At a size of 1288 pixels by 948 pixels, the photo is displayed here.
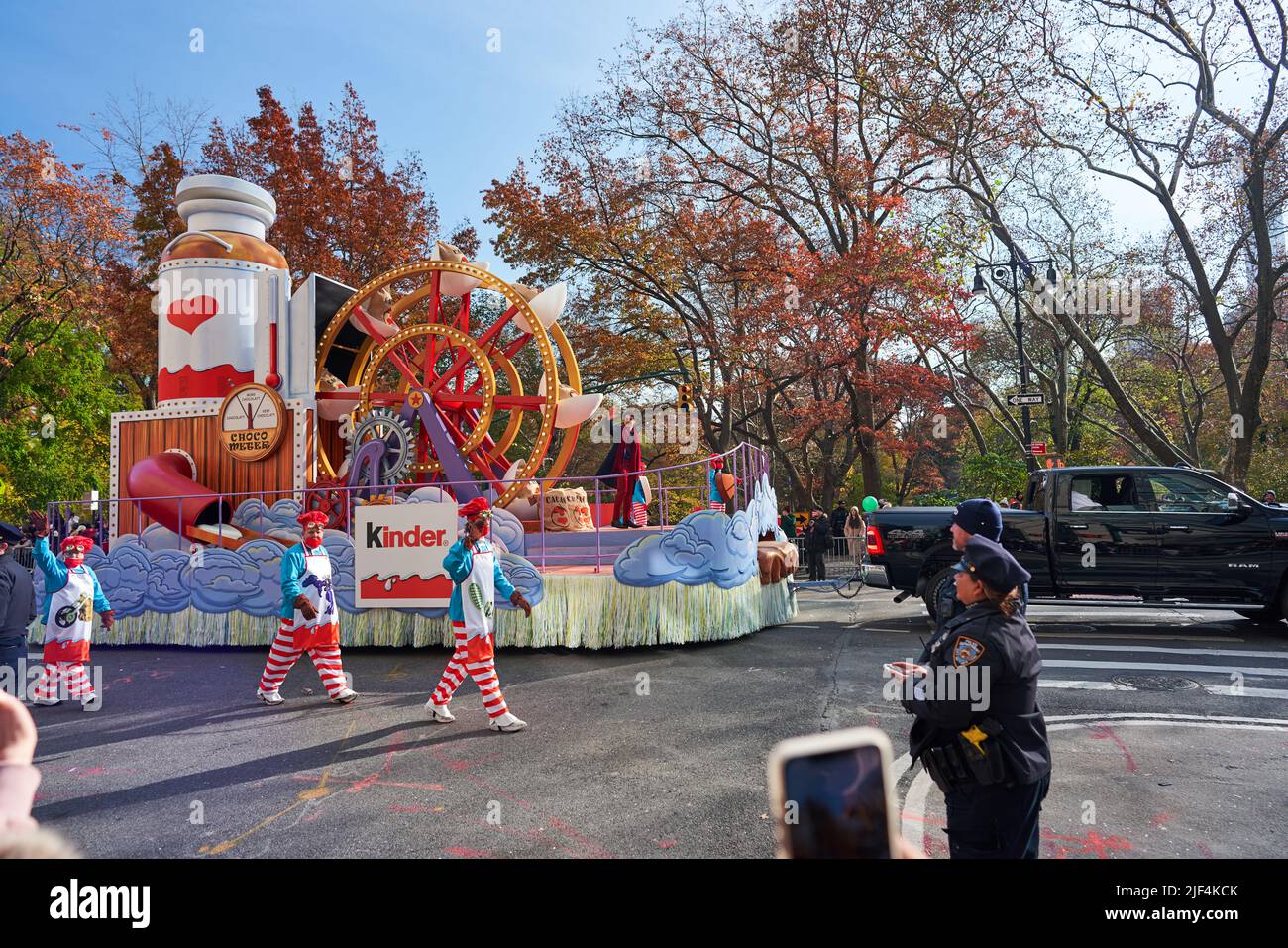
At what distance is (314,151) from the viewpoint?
73.2 feet

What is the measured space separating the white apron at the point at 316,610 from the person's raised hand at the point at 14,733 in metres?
6.01

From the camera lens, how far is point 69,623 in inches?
299

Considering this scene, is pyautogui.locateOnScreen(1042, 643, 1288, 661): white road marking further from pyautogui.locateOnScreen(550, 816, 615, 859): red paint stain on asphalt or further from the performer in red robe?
pyautogui.locateOnScreen(550, 816, 615, 859): red paint stain on asphalt

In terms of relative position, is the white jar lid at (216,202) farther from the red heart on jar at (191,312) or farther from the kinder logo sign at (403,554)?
the kinder logo sign at (403,554)

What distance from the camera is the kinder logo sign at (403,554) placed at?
946 centimetres

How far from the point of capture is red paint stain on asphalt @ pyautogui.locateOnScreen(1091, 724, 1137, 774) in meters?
5.21

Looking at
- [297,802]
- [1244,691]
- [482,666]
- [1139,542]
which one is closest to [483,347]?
[482,666]

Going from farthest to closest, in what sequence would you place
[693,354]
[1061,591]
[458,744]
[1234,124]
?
[693,354]
[1234,124]
[1061,591]
[458,744]

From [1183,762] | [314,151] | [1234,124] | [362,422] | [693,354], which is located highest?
[314,151]

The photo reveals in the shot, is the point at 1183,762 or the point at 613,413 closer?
the point at 1183,762

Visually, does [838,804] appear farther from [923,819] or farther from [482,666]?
[482,666]
